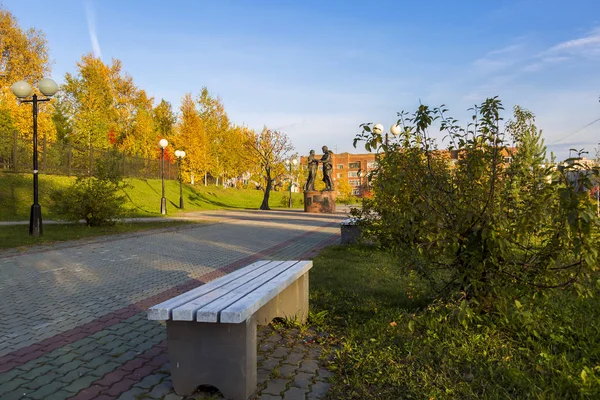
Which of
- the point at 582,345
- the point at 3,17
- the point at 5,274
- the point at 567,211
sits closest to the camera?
the point at 567,211

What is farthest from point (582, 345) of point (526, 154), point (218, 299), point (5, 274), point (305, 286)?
point (5, 274)

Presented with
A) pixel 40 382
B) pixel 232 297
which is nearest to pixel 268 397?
pixel 232 297

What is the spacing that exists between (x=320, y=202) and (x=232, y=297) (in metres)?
21.9

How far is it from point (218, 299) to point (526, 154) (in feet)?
9.38

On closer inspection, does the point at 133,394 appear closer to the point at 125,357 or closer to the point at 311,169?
the point at 125,357

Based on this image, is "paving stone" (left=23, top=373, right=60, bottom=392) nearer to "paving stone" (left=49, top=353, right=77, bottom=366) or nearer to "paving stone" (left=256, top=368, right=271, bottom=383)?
"paving stone" (left=49, top=353, right=77, bottom=366)

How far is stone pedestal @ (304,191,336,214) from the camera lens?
24.4 metres

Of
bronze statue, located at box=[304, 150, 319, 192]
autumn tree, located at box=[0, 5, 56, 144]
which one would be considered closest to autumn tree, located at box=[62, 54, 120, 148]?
autumn tree, located at box=[0, 5, 56, 144]

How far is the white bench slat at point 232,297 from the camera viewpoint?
2227 millimetres

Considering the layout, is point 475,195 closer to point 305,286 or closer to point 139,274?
point 305,286

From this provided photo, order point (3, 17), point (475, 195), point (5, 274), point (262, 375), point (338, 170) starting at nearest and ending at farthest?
point (262, 375) → point (475, 195) → point (5, 274) → point (3, 17) → point (338, 170)

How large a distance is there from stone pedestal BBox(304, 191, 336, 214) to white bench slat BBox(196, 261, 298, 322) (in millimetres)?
20740

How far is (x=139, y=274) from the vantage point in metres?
6.32

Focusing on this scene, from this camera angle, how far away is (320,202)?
24.5 metres
